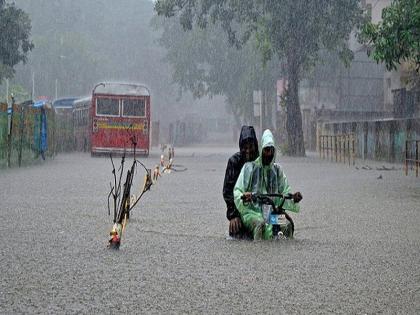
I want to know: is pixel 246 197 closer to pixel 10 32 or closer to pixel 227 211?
pixel 227 211

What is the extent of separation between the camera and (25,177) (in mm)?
20812

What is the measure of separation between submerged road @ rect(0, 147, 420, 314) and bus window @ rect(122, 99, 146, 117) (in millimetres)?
20590

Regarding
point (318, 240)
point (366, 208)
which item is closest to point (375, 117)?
point (366, 208)

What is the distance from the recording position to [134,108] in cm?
3603

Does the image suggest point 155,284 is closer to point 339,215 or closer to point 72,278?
point 72,278

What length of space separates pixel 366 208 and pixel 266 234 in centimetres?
460

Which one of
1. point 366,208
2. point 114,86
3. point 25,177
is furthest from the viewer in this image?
point 114,86

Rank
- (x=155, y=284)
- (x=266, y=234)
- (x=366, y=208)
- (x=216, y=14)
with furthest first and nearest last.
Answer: (x=216, y=14)
(x=366, y=208)
(x=266, y=234)
(x=155, y=284)

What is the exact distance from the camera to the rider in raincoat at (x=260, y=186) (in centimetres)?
952

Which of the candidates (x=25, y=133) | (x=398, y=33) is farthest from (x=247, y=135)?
(x=25, y=133)

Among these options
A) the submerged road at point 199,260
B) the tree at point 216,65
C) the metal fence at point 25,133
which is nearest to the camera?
the submerged road at point 199,260

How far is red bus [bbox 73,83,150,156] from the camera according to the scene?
35688mm

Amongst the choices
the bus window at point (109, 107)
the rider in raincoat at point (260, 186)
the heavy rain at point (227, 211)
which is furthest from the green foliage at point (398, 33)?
the bus window at point (109, 107)

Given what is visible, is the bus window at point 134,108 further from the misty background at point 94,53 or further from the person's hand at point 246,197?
the misty background at point 94,53
